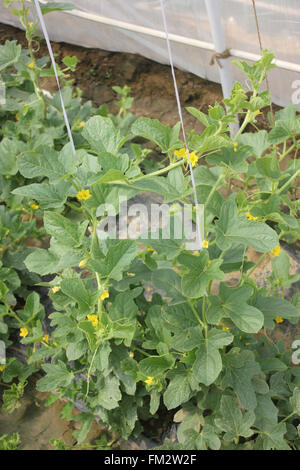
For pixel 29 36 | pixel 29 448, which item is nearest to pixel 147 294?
pixel 29 448

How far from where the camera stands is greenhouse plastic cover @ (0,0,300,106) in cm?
223

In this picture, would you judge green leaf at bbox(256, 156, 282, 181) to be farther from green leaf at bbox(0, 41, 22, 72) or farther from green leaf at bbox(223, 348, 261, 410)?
green leaf at bbox(0, 41, 22, 72)

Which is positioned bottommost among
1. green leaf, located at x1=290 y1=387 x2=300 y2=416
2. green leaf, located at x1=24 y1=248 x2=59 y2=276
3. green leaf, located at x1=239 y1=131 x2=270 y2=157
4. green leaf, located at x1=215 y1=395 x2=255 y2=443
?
green leaf, located at x1=290 y1=387 x2=300 y2=416

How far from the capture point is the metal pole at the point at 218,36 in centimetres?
215

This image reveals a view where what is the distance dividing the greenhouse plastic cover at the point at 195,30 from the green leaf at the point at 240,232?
141cm

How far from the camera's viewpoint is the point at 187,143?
1.09 meters

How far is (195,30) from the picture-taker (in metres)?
2.49

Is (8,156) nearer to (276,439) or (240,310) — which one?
(240,310)

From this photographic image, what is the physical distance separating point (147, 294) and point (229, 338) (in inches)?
28.4

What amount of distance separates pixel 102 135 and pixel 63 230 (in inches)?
8.8

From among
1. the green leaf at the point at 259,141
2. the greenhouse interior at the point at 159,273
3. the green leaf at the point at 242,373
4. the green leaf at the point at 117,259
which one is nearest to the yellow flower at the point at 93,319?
the greenhouse interior at the point at 159,273

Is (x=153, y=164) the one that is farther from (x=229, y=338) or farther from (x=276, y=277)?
(x=229, y=338)

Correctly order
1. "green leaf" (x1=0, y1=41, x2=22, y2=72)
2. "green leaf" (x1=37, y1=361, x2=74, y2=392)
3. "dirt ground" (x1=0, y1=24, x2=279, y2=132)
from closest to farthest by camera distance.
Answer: "green leaf" (x1=37, y1=361, x2=74, y2=392) < "green leaf" (x1=0, y1=41, x2=22, y2=72) < "dirt ground" (x1=0, y1=24, x2=279, y2=132)

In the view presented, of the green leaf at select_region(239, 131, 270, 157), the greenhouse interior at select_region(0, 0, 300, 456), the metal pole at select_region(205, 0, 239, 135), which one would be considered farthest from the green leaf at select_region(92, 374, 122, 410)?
the metal pole at select_region(205, 0, 239, 135)
